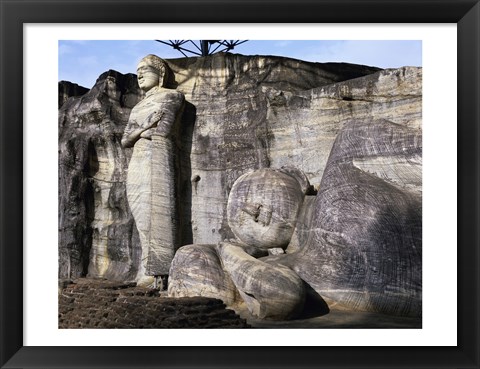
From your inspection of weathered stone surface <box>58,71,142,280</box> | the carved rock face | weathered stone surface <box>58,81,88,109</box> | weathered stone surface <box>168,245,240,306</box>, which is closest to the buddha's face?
weathered stone surface <box>58,71,142,280</box>

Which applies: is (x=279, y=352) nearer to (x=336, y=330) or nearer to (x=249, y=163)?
(x=336, y=330)

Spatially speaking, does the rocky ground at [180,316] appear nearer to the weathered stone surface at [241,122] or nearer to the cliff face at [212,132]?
the cliff face at [212,132]

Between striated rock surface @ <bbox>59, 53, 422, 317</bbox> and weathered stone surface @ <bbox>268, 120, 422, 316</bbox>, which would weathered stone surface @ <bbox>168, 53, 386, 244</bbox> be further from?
weathered stone surface @ <bbox>268, 120, 422, 316</bbox>

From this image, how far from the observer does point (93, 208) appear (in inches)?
375

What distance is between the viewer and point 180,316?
6.47 meters

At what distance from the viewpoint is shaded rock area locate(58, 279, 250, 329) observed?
6.45 metres

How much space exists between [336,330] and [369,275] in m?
0.63

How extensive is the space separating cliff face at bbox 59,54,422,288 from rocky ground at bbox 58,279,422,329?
1.29 metres

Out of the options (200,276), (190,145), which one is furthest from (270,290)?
(190,145)

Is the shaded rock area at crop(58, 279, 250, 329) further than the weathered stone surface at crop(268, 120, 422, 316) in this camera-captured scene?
Yes

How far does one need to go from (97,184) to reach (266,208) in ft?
9.76
